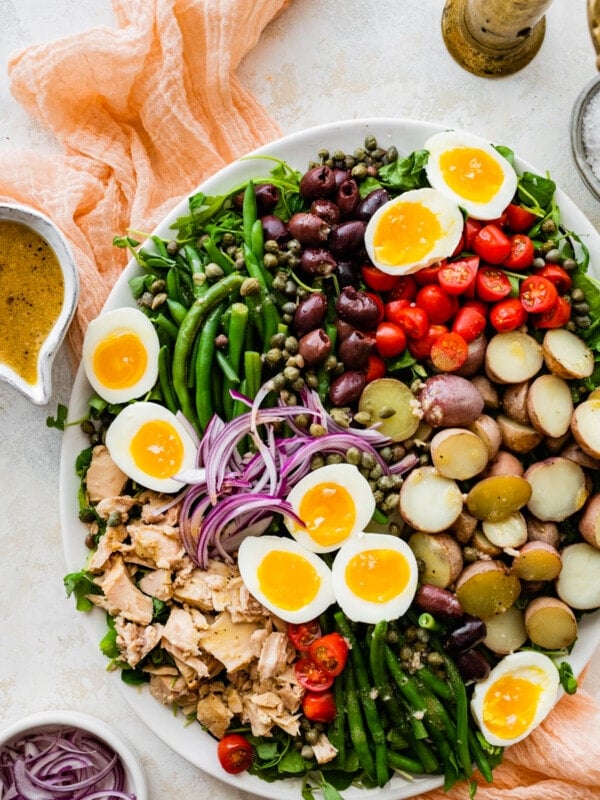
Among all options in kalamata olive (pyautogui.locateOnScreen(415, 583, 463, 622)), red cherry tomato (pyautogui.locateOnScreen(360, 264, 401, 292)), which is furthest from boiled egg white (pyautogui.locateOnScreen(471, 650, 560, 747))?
red cherry tomato (pyautogui.locateOnScreen(360, 264, 401, 292))

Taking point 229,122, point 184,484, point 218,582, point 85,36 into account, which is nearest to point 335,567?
point 218,582

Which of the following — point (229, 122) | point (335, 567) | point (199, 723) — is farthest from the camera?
point (229, 122)

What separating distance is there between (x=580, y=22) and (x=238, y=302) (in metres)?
1.73

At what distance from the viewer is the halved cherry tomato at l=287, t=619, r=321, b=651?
2.62 meters

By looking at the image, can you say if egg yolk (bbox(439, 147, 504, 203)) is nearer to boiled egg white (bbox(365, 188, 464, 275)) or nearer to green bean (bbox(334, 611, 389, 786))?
boiled egg white (bbox(365, 188, 464, 275))

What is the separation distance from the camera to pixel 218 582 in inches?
104

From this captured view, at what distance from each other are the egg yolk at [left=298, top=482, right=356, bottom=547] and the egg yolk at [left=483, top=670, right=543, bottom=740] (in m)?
0.74

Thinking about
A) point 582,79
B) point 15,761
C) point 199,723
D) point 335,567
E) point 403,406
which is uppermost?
point 582,79

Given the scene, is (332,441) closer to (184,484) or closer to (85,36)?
(184,484)

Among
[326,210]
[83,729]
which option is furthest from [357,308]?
[83,729]

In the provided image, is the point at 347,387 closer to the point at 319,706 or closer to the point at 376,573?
the point at 376,573

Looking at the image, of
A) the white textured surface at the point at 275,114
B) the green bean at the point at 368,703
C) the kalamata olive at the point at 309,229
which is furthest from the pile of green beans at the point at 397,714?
the kalamata olive at the point at 309,229

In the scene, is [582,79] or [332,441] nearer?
[332,441]

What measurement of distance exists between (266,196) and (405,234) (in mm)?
490
